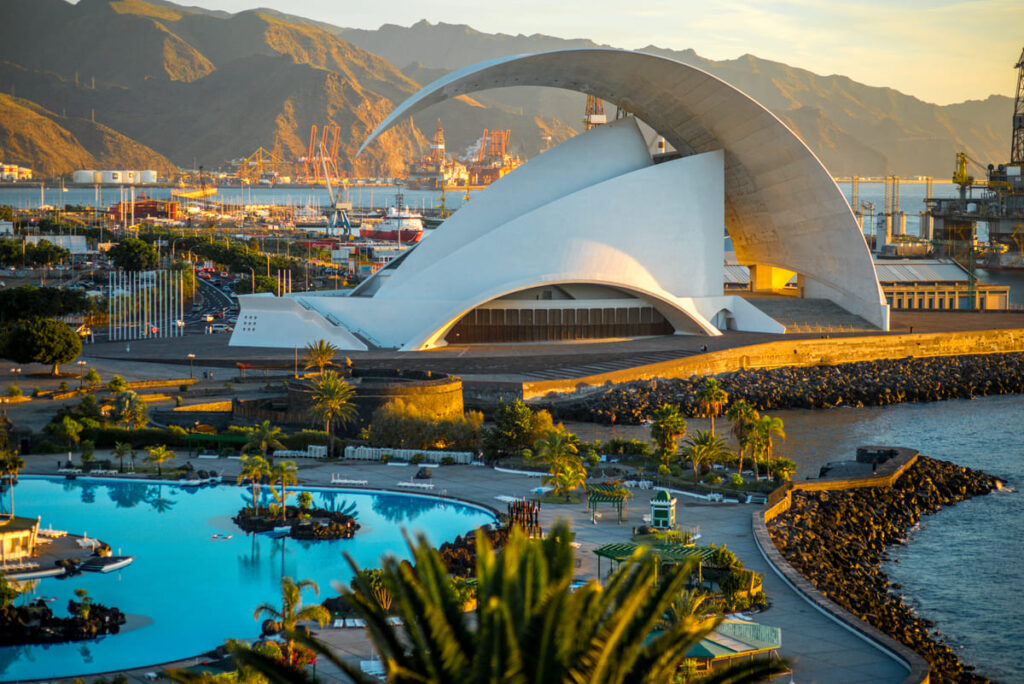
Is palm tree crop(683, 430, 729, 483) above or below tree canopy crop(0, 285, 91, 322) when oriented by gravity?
below

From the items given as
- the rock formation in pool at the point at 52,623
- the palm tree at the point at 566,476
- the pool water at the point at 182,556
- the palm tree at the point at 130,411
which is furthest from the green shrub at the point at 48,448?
the rock formation in pool at the point at 52,623

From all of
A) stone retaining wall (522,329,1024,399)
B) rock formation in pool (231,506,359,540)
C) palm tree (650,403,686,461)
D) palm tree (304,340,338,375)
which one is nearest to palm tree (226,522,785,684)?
rock formation in pool (231,506,359,540)

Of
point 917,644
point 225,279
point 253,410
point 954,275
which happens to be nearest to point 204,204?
point 225,279

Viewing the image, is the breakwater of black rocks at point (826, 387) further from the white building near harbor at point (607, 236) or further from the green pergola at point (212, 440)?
the green pergola at point (212, 440)

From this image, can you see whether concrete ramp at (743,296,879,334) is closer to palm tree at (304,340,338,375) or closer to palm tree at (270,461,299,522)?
palm tree at (304,340,338,375)

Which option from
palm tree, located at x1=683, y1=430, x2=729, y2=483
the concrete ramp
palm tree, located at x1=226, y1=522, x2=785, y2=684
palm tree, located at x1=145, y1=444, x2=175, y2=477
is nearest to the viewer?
palm tree, located at x1=226, y1=522, x2=785, y2=684
